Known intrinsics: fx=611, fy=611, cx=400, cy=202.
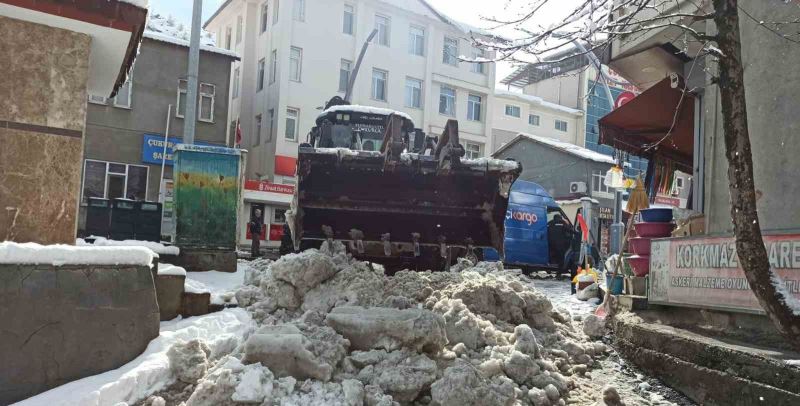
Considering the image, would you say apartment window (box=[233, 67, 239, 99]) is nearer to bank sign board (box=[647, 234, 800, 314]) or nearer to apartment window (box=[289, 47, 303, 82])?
apartment window (box=[289, 47, 303, 82])

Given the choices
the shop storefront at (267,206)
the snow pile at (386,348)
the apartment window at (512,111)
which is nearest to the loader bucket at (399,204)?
the snow pile at (386,348)

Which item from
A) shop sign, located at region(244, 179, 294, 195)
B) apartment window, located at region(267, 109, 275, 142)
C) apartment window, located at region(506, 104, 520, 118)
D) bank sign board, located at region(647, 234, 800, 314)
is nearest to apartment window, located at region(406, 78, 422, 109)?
apartment window, located at region(267, 109, 275, 142)

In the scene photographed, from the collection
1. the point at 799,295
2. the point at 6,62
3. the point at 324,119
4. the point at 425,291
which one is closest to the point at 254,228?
the point at 324,119

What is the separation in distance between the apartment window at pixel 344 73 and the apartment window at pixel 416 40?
3.56 metres

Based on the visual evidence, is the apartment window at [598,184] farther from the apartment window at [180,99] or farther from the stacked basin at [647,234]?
the stacked basin at [647,234]

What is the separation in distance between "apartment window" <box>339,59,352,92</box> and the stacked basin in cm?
2037

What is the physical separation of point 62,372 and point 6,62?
2.37 metres

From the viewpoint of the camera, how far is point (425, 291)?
6.30 meters

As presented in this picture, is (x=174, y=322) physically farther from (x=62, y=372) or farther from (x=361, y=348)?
(x=361, y=348)

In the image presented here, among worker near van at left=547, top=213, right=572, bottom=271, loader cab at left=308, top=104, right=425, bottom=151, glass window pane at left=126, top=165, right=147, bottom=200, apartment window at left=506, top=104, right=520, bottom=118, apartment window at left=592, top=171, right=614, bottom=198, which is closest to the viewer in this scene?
loader cab at left=308, top=104, right=425, bottom=151

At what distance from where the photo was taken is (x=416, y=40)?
29.5m

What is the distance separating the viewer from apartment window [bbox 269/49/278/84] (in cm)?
2536

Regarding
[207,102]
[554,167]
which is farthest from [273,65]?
[554,167]

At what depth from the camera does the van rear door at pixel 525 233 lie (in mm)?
15445
